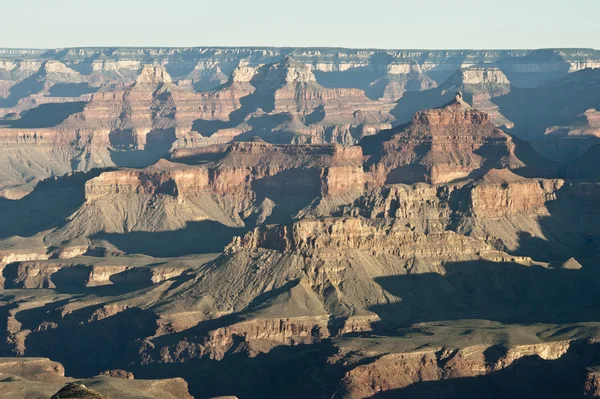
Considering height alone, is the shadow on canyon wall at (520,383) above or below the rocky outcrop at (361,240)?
below

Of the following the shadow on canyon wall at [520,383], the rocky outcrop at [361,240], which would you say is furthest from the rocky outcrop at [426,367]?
the rocky outcrop at [361,240]

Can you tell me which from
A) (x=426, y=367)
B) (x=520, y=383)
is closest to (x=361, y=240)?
(x=426, y=367)

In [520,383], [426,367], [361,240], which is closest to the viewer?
[520,383]

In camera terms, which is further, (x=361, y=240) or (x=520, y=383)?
(x=361, y=240)

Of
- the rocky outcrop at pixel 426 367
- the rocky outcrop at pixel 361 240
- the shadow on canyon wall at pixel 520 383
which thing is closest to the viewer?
the shadow on canyon wall at pixel 520 383

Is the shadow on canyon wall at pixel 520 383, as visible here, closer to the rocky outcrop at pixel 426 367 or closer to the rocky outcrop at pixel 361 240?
the rocky outcrop at pixel 426 367

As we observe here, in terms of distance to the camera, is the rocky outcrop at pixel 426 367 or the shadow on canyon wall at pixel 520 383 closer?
the shadow on canyon wall at pixel 520 383

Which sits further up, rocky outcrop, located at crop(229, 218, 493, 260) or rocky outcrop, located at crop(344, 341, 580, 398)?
rocky outcrop, located at crop(229, 218, 493, 260)

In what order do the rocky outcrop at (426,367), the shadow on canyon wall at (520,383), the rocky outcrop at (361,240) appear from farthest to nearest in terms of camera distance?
the rocky outcrop at (361,240) < the rocky outcrop at (426,367) < the shadow on canyon wall at (520,383)

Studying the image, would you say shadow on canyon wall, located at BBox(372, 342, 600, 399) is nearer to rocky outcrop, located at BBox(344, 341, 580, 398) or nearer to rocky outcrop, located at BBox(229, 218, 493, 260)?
rocky outcrop, located at BBox(344, 341, 580, 398)

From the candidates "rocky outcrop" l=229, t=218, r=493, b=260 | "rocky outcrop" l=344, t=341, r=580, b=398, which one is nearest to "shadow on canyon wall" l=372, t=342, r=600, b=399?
"rocky outcrop" l=344, t=341, r=580, b=398

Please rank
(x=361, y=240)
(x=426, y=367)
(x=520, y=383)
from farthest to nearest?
(x=361, y=240)
(x=426, y=367)
(x=520, y=383)

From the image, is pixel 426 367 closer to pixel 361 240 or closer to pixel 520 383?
pixel 520 383
